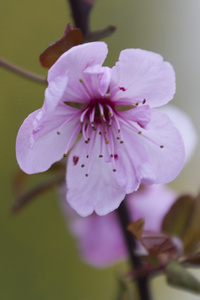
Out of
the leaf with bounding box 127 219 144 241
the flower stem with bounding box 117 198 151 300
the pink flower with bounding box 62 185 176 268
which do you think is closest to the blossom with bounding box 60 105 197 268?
the pink flower with bounding box 62 185 176 268

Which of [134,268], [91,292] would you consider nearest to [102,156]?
[134,268]

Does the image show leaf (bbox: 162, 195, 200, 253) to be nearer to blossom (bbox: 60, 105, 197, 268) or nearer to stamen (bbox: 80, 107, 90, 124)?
blossom (bbox: 60, 105, 197, 268)

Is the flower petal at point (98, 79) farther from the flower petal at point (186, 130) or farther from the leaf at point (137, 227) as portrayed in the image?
the flower petal at point (186, 130)

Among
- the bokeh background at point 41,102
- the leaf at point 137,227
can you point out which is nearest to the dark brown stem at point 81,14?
the leaf at point 137,227

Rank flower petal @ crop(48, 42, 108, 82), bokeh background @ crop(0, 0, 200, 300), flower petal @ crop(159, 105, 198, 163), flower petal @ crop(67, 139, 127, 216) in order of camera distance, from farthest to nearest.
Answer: bokeh background @ crop(0, 0, 200, 300)
flower petal @ crop(159, 105, 198, 163)
flower petal @ crop(67, 139, 127, 216)
flower petal @ crop(48, 42, 108, 82)

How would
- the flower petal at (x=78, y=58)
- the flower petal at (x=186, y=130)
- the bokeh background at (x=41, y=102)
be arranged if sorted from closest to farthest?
the flower petal at (x=78, y=58) → the flower petal at (x=186, y=130) → the bokeh background at (x=41, y=102)

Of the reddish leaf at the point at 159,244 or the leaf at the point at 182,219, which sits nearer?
the reddish leaf at the point at 159,244

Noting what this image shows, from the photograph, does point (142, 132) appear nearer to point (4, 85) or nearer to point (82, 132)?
point (82, 132)

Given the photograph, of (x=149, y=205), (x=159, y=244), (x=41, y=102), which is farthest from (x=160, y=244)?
(x=41, y=102)
